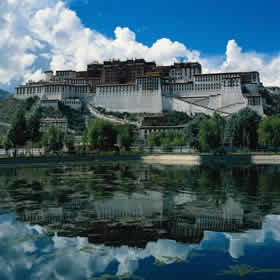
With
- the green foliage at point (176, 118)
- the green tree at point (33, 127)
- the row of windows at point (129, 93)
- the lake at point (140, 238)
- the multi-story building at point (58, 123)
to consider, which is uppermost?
the row of windows at point (129, 93)

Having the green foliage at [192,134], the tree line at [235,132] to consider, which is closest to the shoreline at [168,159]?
the tree line at [235,132]

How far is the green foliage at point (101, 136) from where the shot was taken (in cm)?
5924

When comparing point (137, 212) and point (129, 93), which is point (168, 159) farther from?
point (129, 93)

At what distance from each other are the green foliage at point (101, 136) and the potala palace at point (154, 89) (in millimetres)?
42815

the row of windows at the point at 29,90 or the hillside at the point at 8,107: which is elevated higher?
the row of windows at the point at 29,90

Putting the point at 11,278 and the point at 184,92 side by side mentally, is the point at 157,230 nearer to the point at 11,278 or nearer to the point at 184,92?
the point at 11,278

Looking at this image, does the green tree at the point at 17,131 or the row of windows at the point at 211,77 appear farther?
the row of windows at the point at 211,77

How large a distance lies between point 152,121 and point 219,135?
138 ft

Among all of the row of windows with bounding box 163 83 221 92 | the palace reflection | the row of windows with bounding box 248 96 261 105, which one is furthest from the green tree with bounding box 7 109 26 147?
the row of windows with bounding box 248 96 261 105

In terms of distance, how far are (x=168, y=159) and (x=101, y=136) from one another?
1411 cm

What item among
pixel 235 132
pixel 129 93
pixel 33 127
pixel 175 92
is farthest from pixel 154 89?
pixel 33 127

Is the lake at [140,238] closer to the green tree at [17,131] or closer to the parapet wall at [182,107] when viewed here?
the green tree at [17,131]

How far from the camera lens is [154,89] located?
106 metres

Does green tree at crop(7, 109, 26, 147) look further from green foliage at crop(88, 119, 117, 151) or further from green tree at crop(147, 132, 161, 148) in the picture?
green tree at crop(147, 132, 161, 148)
